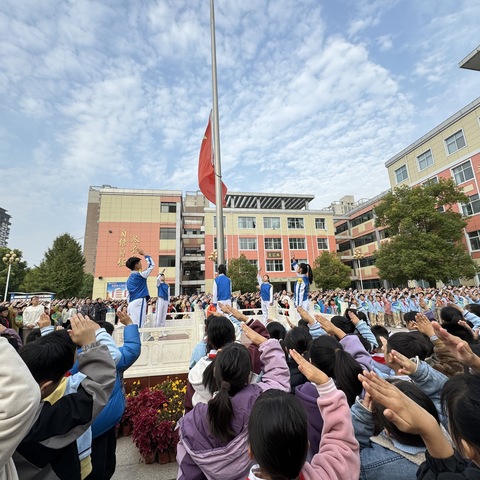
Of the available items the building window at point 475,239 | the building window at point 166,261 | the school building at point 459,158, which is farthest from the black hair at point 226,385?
the building window at point 166,261

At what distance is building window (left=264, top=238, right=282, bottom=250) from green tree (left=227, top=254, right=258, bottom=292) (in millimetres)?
4978

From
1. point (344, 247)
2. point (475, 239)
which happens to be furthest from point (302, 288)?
point (344, 247)

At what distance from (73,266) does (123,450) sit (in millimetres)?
31898

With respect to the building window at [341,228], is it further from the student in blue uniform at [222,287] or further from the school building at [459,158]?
the student in blue uniform at [222,287]

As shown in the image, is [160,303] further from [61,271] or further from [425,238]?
[61,271]

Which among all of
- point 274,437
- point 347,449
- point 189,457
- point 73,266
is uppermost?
point 73,266

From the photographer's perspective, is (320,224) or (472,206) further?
(320,224)

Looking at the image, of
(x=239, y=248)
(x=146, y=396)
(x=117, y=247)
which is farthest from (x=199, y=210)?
(x=146, y=396)

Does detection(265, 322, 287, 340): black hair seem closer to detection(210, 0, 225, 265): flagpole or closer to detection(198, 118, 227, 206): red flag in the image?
detection(210, 0, 225, 265): flagpole

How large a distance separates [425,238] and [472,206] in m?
6.39

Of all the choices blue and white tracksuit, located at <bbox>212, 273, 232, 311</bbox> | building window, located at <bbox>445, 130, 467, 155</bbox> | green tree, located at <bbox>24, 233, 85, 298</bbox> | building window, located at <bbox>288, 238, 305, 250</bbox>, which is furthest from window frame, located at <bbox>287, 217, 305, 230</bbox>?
blue and white tracksuit, located at <bbox>212, 273, 232, 311</bbox>

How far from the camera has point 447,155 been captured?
906 inches

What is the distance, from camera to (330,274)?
102ft

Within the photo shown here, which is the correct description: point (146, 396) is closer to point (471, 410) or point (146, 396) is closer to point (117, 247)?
point (471, 410)
